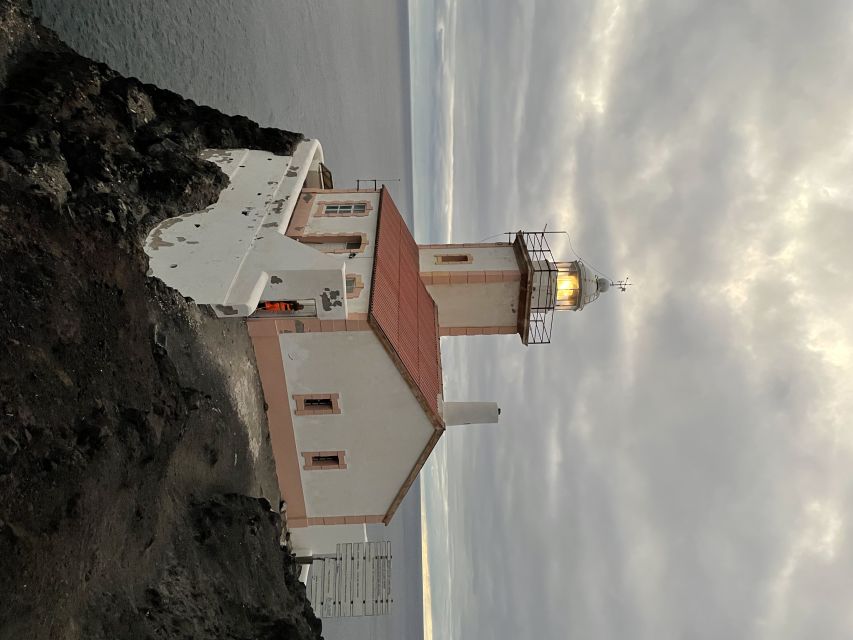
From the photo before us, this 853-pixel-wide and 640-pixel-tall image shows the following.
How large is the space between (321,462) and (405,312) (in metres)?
6.50

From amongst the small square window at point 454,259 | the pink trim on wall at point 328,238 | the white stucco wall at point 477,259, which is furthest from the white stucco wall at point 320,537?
the small square window at point 454,259

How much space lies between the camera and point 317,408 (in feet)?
67.1

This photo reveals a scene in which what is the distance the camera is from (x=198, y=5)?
35625 millimetres

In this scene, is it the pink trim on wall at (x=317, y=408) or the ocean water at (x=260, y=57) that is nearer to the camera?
the pink trim on wall at (x=317, y=408)

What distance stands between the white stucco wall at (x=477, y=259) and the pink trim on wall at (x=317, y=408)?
7720 mm

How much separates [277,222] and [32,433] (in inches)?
423

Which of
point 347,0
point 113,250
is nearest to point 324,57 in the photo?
point 347,0

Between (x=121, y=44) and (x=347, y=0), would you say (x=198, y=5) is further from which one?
(x=347, y=0)

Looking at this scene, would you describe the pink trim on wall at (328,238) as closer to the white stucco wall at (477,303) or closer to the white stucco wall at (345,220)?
the white stucco wall at (345,220)

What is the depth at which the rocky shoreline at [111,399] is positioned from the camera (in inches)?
389

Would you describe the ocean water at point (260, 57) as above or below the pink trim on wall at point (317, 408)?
above

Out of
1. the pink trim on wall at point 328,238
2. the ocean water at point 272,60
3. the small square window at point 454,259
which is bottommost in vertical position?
the pink trim on wall at point 328,238

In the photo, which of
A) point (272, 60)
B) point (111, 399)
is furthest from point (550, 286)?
point (272, 60)

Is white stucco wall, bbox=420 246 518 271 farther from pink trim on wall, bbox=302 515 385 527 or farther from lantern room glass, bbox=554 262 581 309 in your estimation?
pink trim on wall, bbox=302 515 385 527
